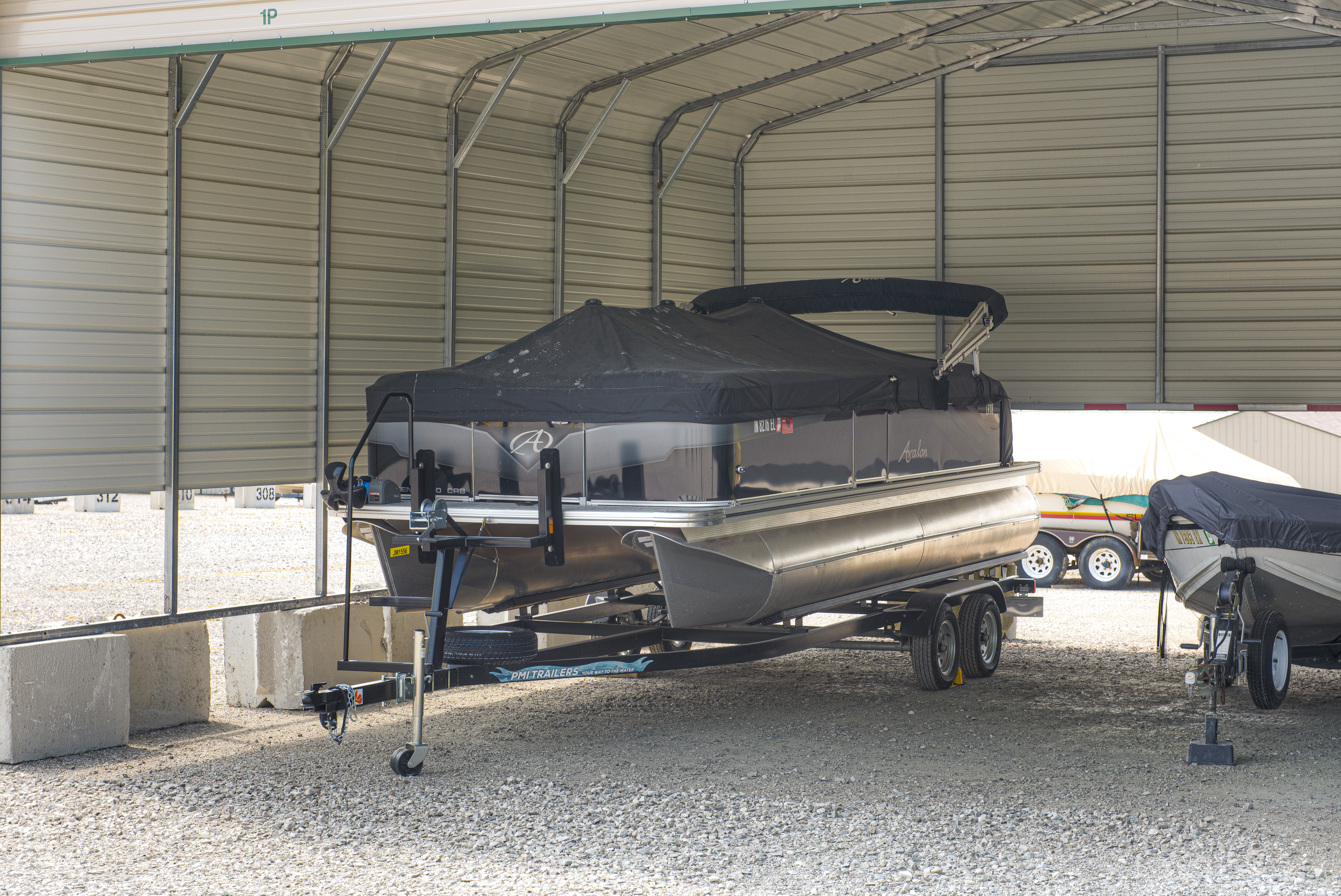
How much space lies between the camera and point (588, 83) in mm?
11180

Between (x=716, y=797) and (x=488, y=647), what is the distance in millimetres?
1375

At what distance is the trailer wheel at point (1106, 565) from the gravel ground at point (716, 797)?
681 centimetres

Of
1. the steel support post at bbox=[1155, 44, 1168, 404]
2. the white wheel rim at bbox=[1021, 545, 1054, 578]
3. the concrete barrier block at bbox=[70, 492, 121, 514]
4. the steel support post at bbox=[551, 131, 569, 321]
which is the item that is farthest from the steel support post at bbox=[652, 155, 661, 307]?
the concrete barrier block at bbox=[70, 492, 121, 514]

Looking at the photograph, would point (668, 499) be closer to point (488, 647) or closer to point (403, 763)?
point (488, 647)

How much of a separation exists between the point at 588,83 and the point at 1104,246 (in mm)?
4791

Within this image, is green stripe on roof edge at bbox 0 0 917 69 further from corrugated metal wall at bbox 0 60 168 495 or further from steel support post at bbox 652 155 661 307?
steel support post at bbox 652 155 661 307

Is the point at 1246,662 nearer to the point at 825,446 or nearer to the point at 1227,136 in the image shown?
the point at 825,446

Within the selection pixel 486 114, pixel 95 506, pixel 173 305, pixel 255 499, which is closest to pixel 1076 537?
pixel 486 114

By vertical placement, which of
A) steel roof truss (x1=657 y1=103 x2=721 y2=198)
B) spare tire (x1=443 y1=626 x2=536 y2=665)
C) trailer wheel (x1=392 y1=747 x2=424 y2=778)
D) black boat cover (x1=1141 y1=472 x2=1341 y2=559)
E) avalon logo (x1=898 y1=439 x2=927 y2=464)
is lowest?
trailer wheel (x1=392 y1=747 x2=424 y2=778)

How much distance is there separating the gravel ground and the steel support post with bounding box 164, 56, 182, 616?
65.1 inches

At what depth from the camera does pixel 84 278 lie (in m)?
8.16

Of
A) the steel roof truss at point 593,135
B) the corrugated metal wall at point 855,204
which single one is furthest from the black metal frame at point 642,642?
the steel roof truss at point 593,135

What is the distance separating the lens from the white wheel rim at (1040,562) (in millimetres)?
17609

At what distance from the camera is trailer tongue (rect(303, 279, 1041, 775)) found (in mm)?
7191
